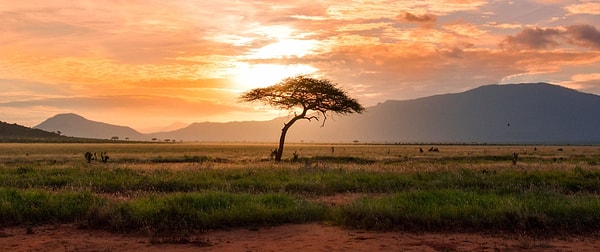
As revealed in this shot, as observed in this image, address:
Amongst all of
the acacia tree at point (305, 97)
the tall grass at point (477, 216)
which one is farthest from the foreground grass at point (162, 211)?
the acacia tree at point (305, 97)

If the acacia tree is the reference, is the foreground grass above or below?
below

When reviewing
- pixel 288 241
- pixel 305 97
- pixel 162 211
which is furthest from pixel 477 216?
pixel 305 97

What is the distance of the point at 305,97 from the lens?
5053 centimetres

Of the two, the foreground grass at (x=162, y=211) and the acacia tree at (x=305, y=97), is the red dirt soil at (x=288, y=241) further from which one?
the acacia tree at (x=305, y=97)

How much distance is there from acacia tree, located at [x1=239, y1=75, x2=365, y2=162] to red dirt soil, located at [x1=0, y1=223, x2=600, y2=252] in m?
35.5

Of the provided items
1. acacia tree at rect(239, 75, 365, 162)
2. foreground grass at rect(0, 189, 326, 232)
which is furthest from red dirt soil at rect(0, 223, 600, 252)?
acacia tree at rect(239, 75, 365, 162)

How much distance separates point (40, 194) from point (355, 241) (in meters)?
10.4

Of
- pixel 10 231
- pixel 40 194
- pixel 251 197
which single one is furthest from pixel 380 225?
pixel 40 194

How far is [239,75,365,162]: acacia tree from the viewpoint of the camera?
50250 millimetres

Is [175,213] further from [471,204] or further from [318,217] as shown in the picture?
[471,204]

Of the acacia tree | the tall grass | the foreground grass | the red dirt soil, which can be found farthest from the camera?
the acacia tree

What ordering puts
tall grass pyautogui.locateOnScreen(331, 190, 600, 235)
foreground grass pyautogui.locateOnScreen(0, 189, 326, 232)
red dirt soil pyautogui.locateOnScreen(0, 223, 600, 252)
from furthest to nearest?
foreground grass pyautogui.locateOnScreen(0, 189, 326, 232)
tall grass pyautogui.locateOnScreen(331, 190, 600, 235)
red dirt soil pyautogui.locateOnScreen(0, 223, 600, 252)

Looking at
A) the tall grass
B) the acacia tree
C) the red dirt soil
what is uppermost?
the acacia tree

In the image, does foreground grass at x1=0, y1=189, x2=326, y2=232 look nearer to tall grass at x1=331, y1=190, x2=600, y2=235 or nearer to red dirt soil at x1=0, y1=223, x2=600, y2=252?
red dirt soil at x1=0, y1=223, x2=600, y2=252
